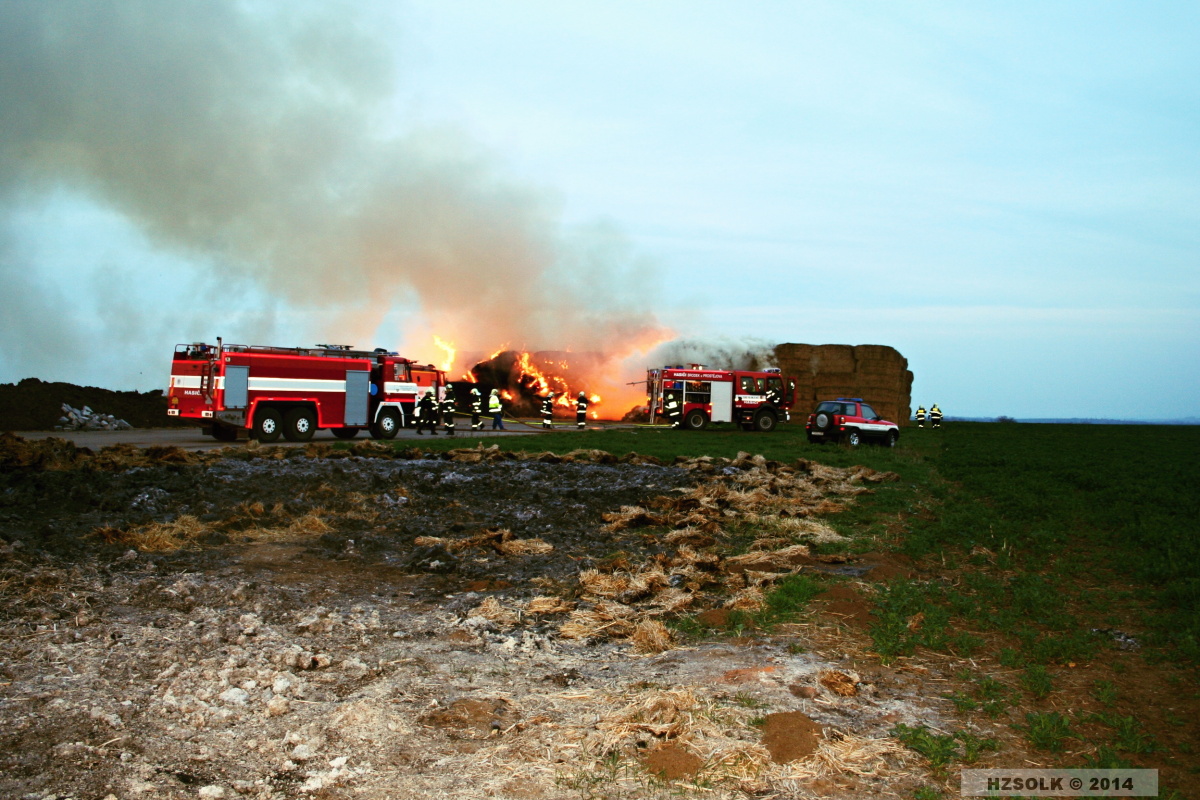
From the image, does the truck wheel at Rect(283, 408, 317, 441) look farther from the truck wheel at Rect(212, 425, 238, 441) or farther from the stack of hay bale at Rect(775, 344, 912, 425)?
the stack of hay bale at Rect(775, 344, 912, 425)

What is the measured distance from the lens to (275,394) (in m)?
24.0

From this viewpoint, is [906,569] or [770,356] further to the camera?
[770,356]

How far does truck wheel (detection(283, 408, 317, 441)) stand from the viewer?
24344 mm

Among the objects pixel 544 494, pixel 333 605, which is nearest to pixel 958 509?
pixel 544 494

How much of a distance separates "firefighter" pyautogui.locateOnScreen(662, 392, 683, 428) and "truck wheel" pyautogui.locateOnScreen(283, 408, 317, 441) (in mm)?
19272

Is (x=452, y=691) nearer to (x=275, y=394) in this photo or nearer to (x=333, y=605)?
(x=333, y=605)

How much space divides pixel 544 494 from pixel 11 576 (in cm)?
819

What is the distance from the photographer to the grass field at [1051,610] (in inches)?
201

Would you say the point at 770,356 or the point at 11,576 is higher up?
the point at 770,356

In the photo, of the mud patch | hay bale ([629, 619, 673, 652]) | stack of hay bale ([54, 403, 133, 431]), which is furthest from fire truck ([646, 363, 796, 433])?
the mud patch

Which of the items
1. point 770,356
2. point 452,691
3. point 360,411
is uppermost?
point 770,356

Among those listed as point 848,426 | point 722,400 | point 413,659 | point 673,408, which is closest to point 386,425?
point 848,426

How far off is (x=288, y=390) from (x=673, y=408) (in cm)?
2040

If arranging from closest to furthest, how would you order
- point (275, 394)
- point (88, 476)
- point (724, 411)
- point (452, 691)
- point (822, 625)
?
point (452, 691)
point (822, 625)
point (88, 476)
point (275, 394)
point (724, 411)
